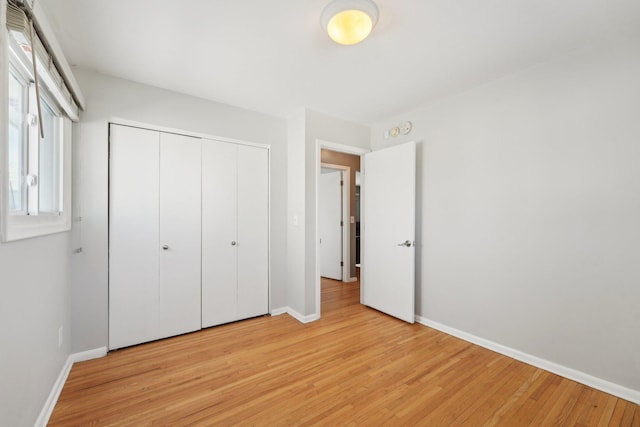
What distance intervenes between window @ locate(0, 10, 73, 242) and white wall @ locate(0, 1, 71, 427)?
102 mm

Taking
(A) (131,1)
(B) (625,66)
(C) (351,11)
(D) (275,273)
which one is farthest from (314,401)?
(B) (625,66)

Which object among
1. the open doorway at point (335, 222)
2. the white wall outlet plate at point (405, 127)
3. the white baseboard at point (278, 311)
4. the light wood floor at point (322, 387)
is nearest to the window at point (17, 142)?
the light wood floor at point (322, 387)

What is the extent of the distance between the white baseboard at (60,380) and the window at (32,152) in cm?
103

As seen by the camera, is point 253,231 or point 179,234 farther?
point 253,231

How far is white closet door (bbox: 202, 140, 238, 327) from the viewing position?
9.23 ft

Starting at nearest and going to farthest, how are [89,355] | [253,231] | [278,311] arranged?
[89,355] < [253,231] < [278,311]

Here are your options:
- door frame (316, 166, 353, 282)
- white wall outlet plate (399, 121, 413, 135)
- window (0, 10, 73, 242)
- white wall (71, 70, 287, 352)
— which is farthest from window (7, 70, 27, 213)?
door frame (316, 166, 353, 282)

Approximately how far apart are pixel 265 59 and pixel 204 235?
1.79m

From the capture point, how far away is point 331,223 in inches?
200

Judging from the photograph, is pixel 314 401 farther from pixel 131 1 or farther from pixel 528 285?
pixel 131 1

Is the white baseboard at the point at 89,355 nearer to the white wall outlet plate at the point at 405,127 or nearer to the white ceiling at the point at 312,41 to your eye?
the white ceiling at the point at 312,41

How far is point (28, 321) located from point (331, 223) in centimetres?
409

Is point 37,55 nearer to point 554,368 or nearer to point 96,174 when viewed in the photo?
point 96,174

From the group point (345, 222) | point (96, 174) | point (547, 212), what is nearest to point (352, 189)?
point (345, 222)
